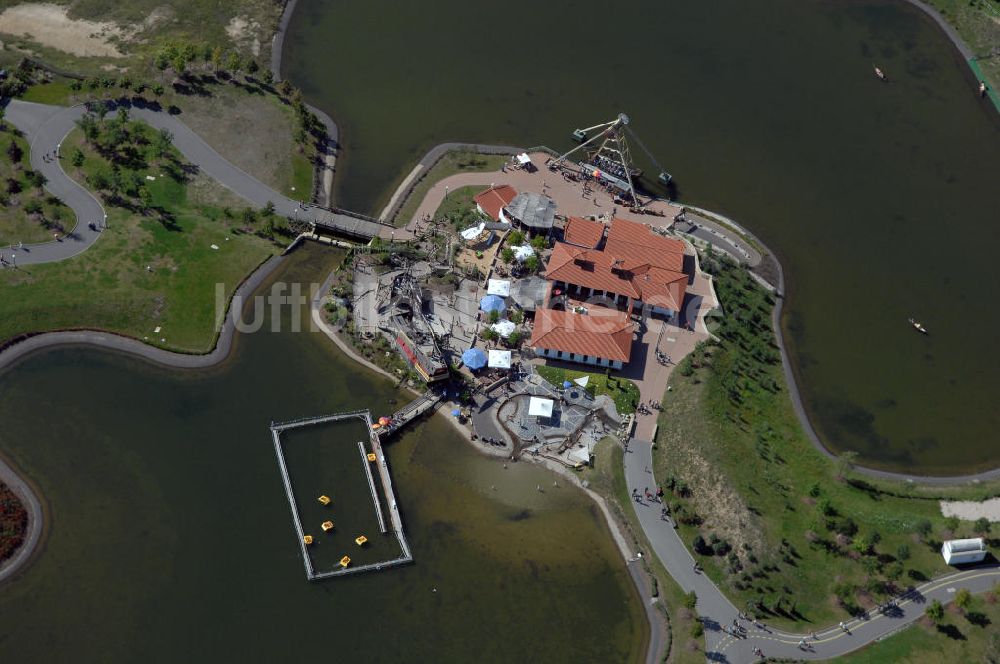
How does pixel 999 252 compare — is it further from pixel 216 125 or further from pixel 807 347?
pixel 216 125

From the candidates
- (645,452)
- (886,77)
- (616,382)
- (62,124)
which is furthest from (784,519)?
(62,124)

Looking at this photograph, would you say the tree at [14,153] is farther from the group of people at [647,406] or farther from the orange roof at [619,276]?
the group of people at [647,406]

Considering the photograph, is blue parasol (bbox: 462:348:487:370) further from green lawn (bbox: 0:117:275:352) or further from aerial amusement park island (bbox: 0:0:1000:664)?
green lawn (bbox: 0:117:275:352)

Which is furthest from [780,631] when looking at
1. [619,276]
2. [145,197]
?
[145,197]

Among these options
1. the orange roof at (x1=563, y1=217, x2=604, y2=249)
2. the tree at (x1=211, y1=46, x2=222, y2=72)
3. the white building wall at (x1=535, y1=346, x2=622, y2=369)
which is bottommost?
the white building wall at (x1=535, y1=346, x2=622, y2=369)

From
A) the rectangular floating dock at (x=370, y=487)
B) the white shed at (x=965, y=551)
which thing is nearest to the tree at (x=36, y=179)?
the rectangular floating dock at (x=370, y=487)

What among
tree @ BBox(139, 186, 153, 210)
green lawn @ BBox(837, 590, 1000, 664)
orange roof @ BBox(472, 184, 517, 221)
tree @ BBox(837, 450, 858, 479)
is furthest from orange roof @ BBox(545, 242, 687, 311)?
tree @ BBox(139, 186, 153, 210)
